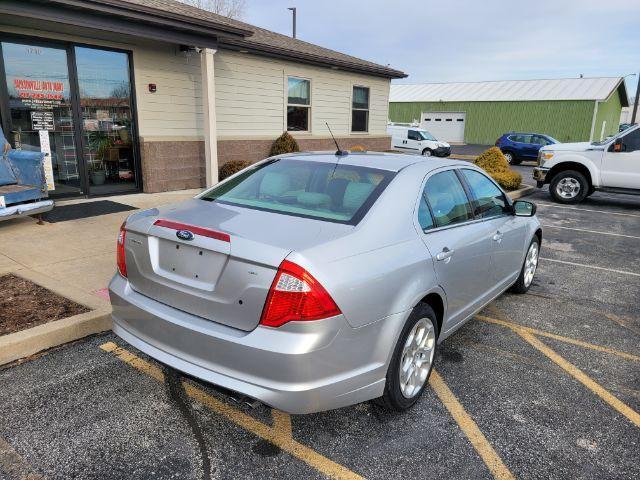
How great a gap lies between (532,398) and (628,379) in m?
0.90

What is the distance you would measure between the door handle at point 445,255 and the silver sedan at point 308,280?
0.01m

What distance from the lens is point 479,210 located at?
4.04 metres

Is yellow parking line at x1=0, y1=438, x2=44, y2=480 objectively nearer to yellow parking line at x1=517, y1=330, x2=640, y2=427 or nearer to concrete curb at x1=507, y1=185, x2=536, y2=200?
yellow parking line at x1=517, y1=330, x2=640, y2=427

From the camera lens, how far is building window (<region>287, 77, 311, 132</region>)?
13273 millimetres

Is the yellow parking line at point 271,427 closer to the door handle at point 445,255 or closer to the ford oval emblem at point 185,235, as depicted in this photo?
the ford oval emblem at point 185,235

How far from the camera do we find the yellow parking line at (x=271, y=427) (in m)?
2.60

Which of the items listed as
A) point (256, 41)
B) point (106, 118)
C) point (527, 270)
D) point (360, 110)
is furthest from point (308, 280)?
point (360, 110)

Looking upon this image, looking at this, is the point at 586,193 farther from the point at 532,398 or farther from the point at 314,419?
the point at 314,419

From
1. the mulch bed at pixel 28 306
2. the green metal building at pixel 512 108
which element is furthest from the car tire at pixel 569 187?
the green metal building at pixel 512 108

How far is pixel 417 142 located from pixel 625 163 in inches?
591

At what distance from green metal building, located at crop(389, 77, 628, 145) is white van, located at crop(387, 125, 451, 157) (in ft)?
43.7

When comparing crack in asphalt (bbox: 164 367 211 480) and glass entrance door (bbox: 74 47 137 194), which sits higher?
glass entrance door (bbox: 74 47 137 194)

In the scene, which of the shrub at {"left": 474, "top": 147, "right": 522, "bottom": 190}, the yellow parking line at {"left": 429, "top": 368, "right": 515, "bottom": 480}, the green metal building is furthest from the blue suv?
the yellow parking line at {"left": 429, "top": 368, "right": 515, "bottom": 480}

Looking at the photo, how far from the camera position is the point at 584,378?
3.64m
